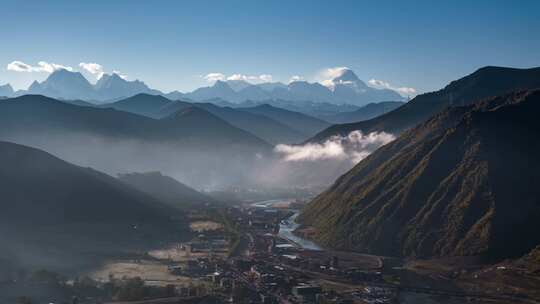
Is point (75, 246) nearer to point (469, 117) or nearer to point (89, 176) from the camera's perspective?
point (89, 176)

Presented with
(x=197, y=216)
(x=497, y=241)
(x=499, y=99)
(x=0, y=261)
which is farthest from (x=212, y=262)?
(x=499, y=99)

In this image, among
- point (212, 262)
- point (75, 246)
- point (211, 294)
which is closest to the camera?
point (211, 294)

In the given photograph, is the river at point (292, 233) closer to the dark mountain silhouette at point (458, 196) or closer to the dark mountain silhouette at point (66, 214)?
the dark mountain silhouette at point (458, 196)

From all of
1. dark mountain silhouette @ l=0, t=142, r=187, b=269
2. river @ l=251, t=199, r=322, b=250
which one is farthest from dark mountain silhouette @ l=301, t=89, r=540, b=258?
dark mountain silhouette @ l=0, t=142, r=187, b=269

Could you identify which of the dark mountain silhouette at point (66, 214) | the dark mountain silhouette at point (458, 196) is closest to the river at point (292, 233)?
the dark mountain silhouette at point (458, 196)

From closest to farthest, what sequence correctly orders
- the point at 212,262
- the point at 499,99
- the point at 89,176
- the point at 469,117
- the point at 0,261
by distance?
1. the point at 0,261
2. the point at 212,262
3. the point at 469,117
4. the point at 499,99
5. the point at 89,176

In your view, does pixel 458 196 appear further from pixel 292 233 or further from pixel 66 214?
pixel 66 214
